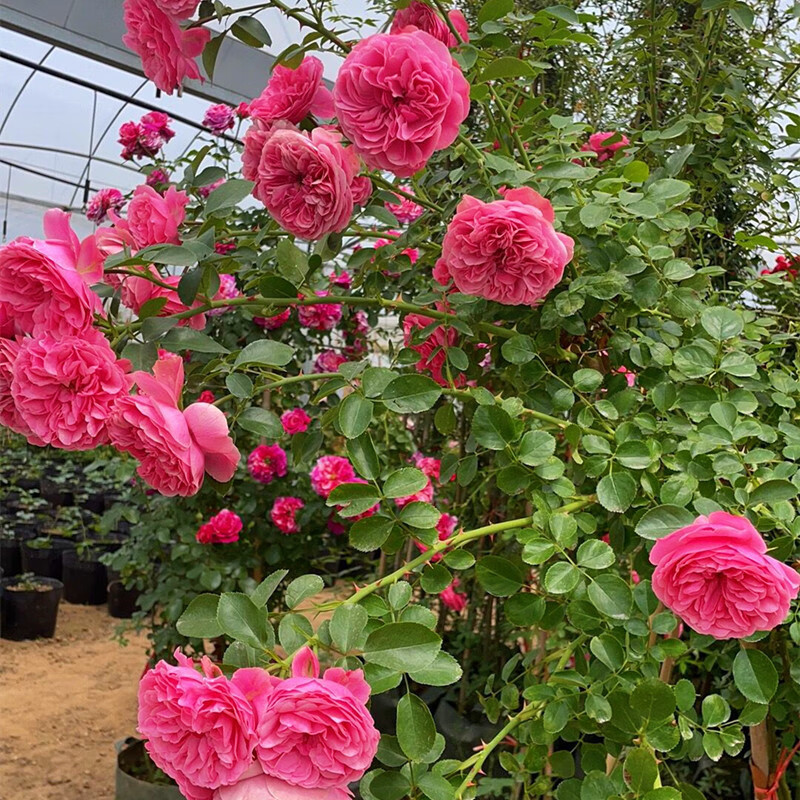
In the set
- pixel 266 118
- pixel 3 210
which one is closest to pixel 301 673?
pixel 266 118

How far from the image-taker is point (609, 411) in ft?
2.74

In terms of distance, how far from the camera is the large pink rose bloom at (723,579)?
611 millimetres

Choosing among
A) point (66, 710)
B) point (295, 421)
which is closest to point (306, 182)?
point (295, 421)

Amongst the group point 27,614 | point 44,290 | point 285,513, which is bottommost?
point 27,614

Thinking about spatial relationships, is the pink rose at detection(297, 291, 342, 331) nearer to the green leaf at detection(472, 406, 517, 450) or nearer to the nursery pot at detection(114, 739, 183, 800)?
the nursery pot at detection(114, 739, 183, 800)

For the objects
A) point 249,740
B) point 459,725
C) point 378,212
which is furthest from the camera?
point 459,725

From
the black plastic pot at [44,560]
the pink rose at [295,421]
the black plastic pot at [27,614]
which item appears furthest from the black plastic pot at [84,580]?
the pink rose at [295,421]

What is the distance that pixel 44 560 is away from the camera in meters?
4.96

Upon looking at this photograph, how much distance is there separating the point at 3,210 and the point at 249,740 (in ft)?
35.2

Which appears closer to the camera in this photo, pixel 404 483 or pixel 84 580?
pixel 404 483

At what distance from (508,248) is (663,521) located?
26cm

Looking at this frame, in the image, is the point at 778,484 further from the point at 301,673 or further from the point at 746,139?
the point at 746,139

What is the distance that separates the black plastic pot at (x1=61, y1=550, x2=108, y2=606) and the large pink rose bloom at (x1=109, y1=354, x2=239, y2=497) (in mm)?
4415

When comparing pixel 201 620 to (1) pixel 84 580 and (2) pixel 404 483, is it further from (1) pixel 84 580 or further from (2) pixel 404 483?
(1) pixel 84 580
